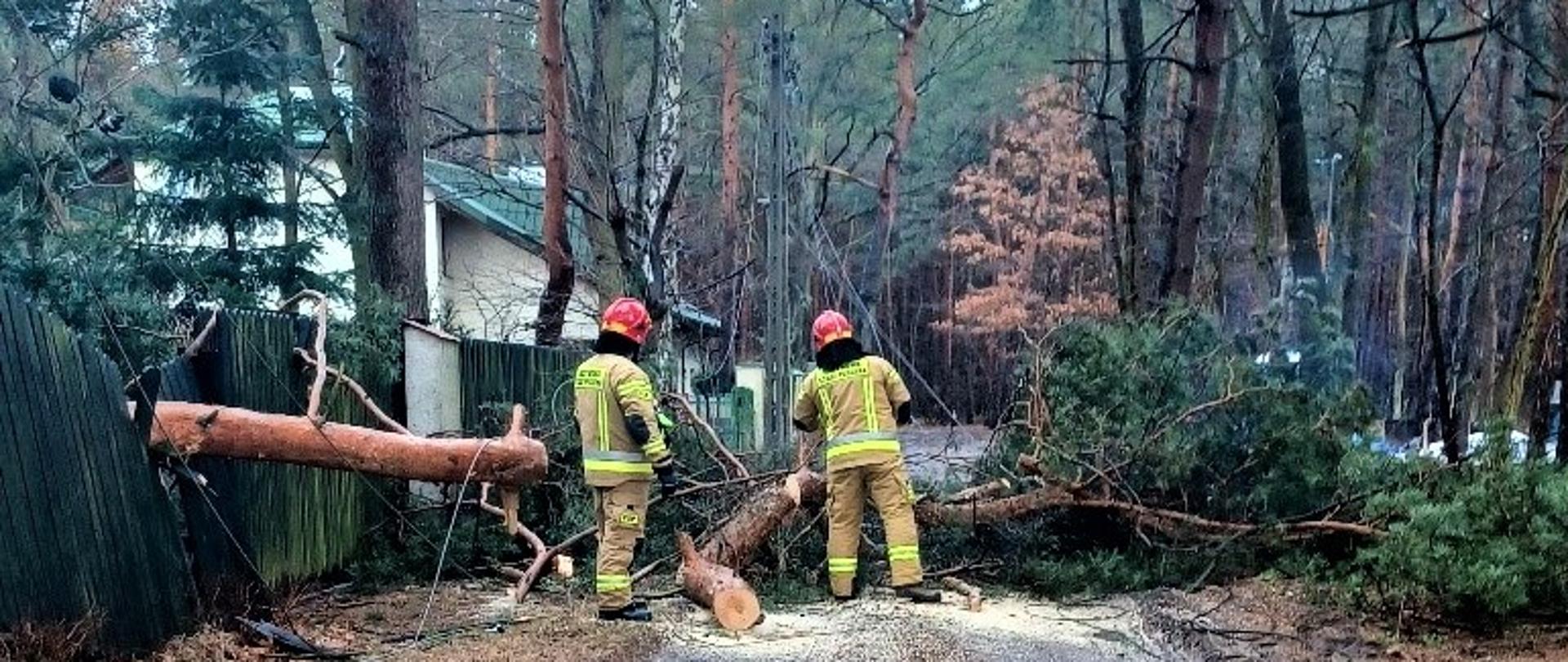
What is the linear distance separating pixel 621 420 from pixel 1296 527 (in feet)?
13.1

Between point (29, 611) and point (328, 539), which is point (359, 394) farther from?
point (29, 611)

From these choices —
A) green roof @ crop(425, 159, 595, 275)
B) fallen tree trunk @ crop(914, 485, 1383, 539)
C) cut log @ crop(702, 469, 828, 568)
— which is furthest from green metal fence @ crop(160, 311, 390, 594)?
green roof @ crop(425, 159, 595, 275)

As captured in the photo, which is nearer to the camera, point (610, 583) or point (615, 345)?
point (610, 583)

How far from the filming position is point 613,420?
7207mm

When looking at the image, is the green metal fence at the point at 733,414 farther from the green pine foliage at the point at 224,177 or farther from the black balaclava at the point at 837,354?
the black balaclava at the point at 837,354

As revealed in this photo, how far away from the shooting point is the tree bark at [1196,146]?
39.7ft

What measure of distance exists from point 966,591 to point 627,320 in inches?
99.9

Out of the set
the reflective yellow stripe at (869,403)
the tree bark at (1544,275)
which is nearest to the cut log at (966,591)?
the reflective yellow stripe at (869,403)

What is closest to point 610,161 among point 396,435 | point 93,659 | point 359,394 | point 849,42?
point 359,394

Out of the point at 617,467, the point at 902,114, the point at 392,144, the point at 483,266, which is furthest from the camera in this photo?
the point at 902,114

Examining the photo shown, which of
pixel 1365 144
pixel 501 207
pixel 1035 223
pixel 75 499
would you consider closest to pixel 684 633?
pixel 75 499

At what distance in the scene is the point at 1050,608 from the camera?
25.6 feet

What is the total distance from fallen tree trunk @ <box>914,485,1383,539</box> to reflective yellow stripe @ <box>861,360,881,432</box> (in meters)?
0.92

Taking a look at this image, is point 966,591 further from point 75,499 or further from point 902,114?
point 902,114
